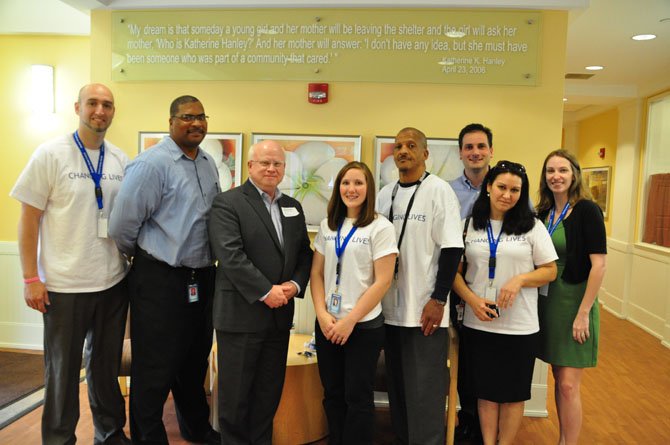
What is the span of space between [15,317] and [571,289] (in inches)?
187

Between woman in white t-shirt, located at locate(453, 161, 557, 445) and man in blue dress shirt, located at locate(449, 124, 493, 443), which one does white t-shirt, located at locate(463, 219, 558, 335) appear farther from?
man in blue dress shirt, located at locate(449, 124, 493, 443)

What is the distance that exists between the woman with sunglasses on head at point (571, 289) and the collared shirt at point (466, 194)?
41cm

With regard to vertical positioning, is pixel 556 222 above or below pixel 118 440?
above

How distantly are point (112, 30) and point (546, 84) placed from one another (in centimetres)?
323

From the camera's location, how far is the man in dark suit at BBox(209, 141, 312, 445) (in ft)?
7.43

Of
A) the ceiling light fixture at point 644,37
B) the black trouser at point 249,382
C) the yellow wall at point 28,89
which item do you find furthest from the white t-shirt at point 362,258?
the ceiling light fixture at point 644,37

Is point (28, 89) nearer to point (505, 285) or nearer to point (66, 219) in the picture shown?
point (66, 219)

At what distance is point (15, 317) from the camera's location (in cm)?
455

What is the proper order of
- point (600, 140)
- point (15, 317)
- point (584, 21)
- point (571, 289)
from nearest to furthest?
point (571, 289), point (584, 21), point (15, 317), point (600, 140)

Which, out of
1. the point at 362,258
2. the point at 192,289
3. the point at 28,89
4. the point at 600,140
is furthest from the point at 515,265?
the point at 600,140

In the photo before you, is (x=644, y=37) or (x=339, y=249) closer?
(x=339, y=249)

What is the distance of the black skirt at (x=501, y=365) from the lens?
2.40m

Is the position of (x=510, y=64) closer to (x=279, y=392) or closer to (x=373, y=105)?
(x=373, y=105)

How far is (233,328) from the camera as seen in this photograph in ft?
7.56
